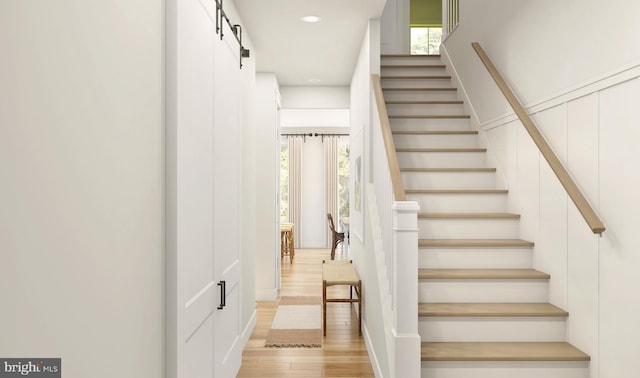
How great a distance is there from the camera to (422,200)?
3678 mm

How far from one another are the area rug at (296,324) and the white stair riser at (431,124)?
7.23 ft

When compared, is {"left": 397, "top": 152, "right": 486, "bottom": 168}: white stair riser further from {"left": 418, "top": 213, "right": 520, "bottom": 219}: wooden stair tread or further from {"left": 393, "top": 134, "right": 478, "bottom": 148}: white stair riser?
{"left": 418, "top": 213, "right": 520, "bottom": 219}: wooden stair tread

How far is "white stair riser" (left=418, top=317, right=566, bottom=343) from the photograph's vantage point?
2.80m

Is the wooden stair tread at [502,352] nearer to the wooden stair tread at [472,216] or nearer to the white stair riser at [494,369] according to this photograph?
the white stair riser at [494,369]

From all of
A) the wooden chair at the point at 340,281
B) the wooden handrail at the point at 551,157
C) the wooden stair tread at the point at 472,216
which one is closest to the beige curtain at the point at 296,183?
the wooden chair at the point at 340,281

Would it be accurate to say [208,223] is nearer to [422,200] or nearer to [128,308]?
[128,308]

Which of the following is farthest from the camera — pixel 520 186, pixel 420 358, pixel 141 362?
pixel 520 186

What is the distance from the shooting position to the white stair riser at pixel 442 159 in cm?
413

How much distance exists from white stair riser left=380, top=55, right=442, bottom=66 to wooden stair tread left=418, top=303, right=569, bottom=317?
337cm

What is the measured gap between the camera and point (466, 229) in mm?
3484

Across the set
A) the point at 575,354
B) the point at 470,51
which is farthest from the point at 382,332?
the point at 470,51

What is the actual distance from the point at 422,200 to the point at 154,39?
8.48 ft

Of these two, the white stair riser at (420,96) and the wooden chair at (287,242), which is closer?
the white stair riser at (420,96)

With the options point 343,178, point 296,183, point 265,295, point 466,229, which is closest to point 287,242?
point 296,183
